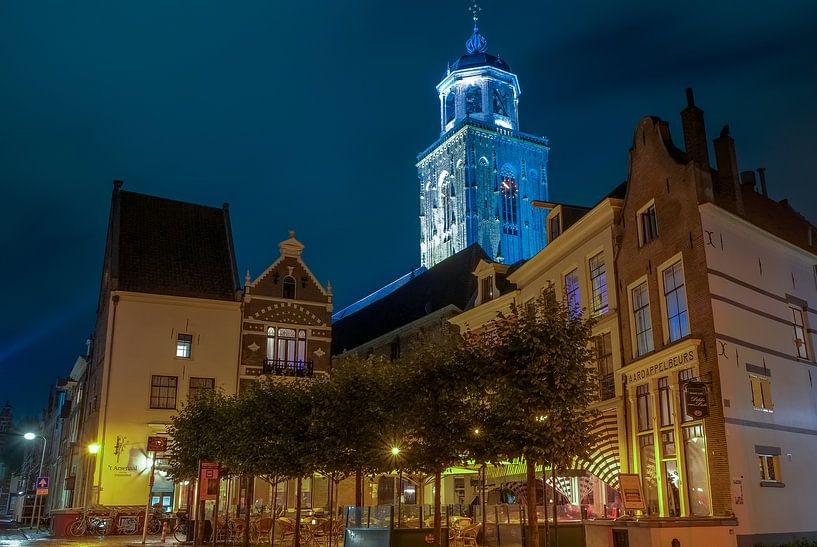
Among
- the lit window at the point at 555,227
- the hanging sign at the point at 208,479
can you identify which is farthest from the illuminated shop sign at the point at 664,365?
the hanging sign at the point at 208,479

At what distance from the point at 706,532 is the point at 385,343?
38.7m

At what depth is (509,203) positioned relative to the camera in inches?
3757

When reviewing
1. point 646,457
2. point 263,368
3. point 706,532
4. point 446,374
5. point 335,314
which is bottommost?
point 706,532

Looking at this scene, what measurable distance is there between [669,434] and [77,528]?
26560mm

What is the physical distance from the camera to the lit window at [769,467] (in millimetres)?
21297

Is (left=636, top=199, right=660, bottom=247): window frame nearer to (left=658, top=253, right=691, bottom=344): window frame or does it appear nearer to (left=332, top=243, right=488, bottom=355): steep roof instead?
(left=658, top=253, right=691, bottom=344): window frame

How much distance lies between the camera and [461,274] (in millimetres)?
52844

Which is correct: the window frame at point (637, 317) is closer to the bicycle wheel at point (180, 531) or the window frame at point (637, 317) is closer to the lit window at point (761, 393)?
the lit window at point (761, 393)

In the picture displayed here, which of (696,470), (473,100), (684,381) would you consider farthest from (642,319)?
(473,100)

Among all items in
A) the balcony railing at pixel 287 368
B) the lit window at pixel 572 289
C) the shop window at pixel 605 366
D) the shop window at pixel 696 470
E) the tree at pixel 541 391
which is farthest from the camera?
the balcony railing at pixel 287 368

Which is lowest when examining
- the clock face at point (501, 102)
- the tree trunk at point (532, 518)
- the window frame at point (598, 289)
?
the tree trunk at point (532, 518)

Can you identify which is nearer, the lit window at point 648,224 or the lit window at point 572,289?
the lit window at point 648,224

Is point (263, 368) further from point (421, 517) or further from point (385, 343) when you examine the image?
point (421, 517)

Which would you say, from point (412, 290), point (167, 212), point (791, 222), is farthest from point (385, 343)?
point (791, 222)
